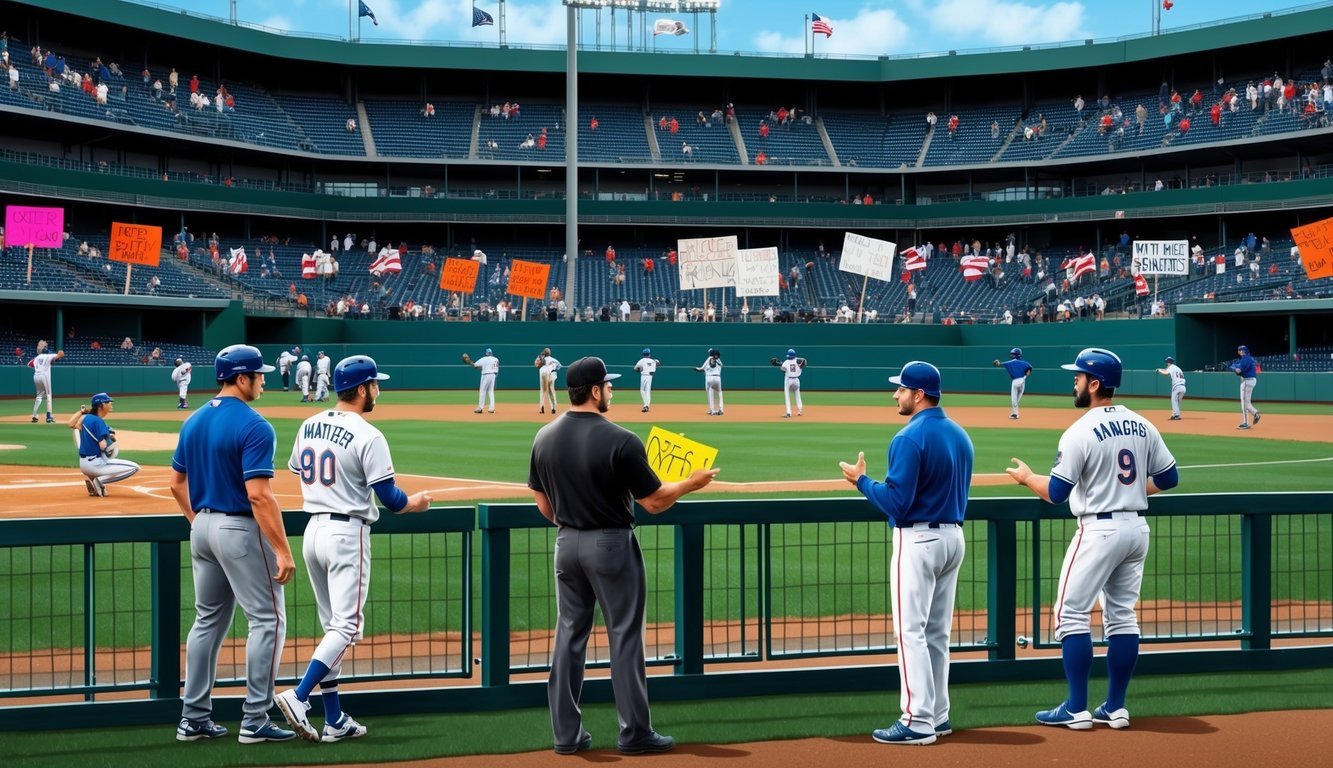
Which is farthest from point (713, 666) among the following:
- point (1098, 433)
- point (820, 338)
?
point (820, 338)

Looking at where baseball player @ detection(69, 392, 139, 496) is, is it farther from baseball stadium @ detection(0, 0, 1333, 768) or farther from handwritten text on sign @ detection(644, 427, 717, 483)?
handwritten text on sign @ detection(644, 427, 717, 483)

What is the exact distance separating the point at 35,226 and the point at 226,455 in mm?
45134

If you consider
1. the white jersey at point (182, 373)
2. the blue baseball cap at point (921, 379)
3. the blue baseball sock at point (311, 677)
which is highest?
the white jersey at point (182, 373)

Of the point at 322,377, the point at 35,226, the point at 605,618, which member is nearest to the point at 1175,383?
the point at 322,377

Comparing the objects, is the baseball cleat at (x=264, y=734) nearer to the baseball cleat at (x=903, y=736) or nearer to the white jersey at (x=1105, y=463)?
the baseball cleat at (x=903, y=736)

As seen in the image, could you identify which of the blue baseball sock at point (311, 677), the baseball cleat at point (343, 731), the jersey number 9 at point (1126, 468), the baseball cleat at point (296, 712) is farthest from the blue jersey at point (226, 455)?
the jersey number 9 at point (1126, 468)

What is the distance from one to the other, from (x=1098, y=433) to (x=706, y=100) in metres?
72.1

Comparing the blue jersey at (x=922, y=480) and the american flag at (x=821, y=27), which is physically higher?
the american flag at (x=821, y=27)

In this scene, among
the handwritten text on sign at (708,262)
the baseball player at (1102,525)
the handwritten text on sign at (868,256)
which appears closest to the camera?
the baseball player at (1102,525)

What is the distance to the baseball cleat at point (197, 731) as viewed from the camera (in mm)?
7207

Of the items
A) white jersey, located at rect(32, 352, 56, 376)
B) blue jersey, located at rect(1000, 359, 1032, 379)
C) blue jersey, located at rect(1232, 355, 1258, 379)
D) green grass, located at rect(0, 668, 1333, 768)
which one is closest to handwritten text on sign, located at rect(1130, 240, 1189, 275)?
blue jersey, located at rect(1000, 359, 1032, 379)

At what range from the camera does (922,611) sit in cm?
731

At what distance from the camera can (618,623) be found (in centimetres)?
693

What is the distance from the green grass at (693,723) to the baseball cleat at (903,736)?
0.70 feet
